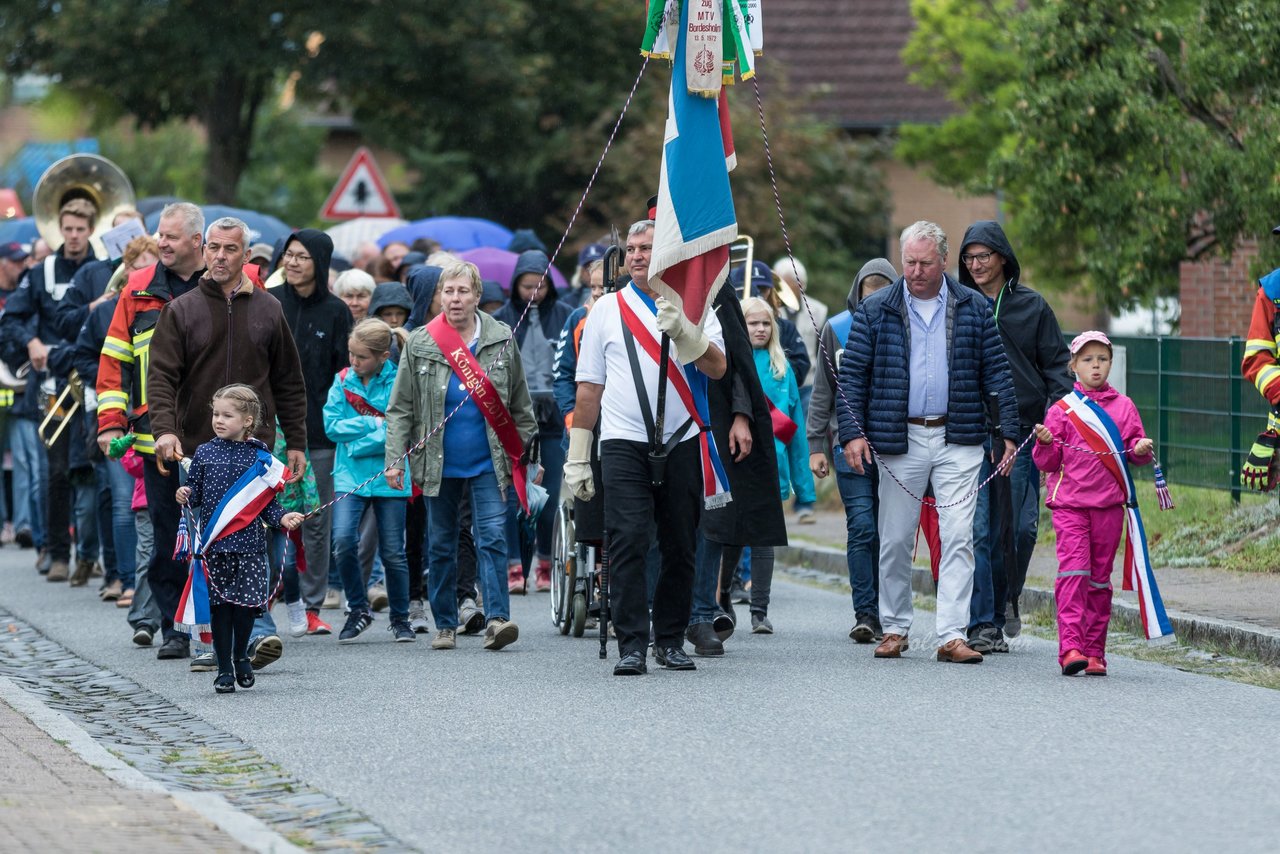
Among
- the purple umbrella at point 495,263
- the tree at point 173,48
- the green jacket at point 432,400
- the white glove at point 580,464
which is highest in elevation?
the tree at point 173,48

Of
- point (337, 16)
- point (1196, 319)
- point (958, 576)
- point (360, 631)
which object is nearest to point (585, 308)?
point (360, 631)

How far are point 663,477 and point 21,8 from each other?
2121 cm

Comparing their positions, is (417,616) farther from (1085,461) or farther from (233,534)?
(1085,461)

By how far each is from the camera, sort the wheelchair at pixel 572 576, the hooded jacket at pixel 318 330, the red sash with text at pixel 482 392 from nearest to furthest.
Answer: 1. the red sash with text at pixel 482 392
2. the wheelchair at pixel 572 576
3. the hooded jacket at pixel 318 330

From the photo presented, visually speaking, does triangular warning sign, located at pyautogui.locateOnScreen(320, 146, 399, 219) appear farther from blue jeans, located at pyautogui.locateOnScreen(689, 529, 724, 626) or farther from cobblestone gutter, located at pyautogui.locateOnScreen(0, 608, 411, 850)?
blue jeans, located at pyautogui.locateOnScreen(689, 529, 724, 626)

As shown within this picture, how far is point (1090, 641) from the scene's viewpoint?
1034 cm

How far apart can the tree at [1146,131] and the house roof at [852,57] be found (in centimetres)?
1717

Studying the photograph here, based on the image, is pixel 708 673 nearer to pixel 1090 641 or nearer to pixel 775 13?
pixel 1090 641

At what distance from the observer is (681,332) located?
9969mm

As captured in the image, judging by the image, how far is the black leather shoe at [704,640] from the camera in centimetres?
1126

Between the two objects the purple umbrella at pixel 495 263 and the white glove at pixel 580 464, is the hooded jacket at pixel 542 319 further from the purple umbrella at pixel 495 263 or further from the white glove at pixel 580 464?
the white glove at pixel 580 464

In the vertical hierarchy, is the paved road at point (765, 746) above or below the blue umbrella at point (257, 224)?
below

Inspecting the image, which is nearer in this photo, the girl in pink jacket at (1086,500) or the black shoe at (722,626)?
the girl in pink jacket at (1086,500)

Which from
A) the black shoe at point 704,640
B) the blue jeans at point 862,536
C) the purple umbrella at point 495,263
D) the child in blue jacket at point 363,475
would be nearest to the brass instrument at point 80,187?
the purple umbrella at point 495,263
